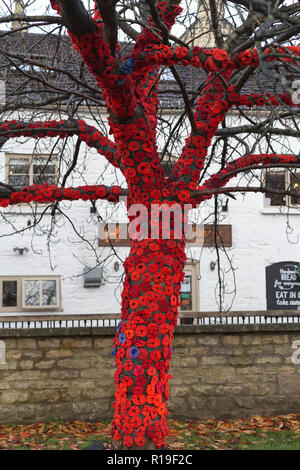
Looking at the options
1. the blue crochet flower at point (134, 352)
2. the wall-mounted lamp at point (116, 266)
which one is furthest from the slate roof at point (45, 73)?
the wall-mounted lamp at point (116, 266)

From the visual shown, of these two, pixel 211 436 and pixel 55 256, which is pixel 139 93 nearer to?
pixel 211 436

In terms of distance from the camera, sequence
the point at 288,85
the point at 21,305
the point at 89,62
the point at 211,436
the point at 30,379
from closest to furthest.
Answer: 1. the point at 288,85
2. the point at 89,62
3. the point at 211,436
4. the point at 30,379
5. the point at 21,305

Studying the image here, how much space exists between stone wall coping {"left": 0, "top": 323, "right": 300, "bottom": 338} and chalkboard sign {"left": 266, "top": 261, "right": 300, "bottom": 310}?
20.1ft

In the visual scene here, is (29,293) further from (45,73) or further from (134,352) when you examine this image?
(134,352)

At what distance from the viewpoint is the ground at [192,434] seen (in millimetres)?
7035

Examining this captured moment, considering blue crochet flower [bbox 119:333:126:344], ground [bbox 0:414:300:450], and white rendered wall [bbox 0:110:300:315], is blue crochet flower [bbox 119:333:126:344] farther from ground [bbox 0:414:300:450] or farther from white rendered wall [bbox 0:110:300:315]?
white rendered wall [bbox 0:110:300:315]

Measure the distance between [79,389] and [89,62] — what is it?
211 inches

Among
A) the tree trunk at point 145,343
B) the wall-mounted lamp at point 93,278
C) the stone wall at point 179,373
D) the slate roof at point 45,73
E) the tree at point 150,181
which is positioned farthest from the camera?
the wall-mounted lamp at point 93,278

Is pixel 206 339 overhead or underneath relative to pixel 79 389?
overhead

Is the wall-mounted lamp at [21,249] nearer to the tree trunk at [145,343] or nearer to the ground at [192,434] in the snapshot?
the ground at [192,434]

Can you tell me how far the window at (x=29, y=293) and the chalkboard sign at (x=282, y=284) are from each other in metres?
5.36

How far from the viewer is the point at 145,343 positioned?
191 inches

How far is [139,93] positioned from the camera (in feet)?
17.0
